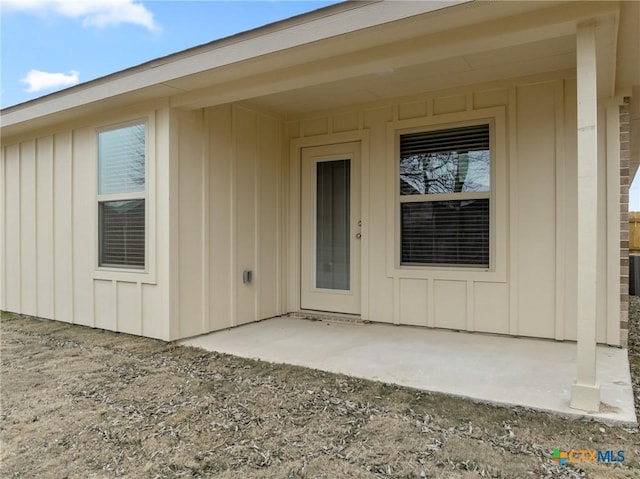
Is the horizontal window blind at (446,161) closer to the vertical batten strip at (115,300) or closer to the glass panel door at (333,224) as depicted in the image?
the glass panel door at (333,224)

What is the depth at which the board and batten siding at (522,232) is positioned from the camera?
13.0 feet

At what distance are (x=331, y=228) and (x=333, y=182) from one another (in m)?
0.56

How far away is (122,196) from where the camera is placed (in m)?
4.52

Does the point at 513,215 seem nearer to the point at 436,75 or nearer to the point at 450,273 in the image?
the point at 450,273

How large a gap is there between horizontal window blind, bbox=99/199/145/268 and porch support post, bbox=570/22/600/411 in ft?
12.4

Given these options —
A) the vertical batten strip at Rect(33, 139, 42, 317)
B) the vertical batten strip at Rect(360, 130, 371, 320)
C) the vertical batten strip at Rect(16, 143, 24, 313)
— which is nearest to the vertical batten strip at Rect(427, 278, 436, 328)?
the vertical batten strip at Rect(360, 130, 371, 320)

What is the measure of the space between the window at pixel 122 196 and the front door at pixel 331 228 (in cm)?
192

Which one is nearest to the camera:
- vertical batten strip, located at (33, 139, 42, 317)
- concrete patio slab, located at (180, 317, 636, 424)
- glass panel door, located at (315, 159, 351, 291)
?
concrete patio slab, located at (180, 317, 636, 424)

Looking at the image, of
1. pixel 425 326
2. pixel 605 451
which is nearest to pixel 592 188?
pixel 605 451

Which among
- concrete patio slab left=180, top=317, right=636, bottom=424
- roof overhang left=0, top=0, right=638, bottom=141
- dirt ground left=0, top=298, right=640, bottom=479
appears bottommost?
dirt ground left=0, top=298, right=640, bottom=479

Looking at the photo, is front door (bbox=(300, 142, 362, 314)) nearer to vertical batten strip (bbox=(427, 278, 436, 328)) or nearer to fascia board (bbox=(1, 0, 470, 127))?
vertical batten strip (bbox=(427, 278, 436, 328))

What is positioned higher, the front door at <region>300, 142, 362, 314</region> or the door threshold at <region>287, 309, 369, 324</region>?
the front door at <region>300, 142, 362, 314</region>

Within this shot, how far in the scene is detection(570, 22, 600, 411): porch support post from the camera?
241 centimetres

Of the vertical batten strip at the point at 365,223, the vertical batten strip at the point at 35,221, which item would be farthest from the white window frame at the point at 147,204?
the vertical batten strip at the point at 365,223
